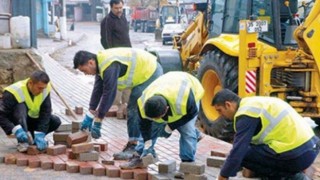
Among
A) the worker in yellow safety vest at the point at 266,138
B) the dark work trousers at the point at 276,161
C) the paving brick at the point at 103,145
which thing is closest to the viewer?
the worker in yellow safety vest at the point at 266,138

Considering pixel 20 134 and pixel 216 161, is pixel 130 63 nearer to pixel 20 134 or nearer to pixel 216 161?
pixel 216 161

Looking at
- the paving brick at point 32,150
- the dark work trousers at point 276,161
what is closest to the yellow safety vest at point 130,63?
the paving brick at point 32,150

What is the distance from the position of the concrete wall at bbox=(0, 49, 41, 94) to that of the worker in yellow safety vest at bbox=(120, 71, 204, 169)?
4035 mm

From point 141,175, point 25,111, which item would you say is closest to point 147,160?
point 141,175

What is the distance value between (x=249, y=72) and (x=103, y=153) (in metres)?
2.42

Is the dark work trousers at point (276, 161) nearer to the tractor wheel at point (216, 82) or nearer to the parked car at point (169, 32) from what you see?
the tractor wheel at point (216, 82)

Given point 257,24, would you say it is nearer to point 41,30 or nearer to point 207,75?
point 207,75

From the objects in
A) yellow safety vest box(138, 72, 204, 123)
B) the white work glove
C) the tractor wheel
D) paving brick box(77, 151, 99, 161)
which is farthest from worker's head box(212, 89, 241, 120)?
the tractor wheel

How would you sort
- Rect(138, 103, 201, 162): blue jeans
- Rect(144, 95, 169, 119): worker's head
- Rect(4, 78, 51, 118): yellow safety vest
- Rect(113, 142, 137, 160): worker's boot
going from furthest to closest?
1. Rect(4, 78, 51, 118): yellow safety vest
2. Rect(113, 142, 137, 160): worker's boot
3. Rect(138, 103, 201, 162): blue jeans
4. Rect(144, 95, 169, 119): worker's head

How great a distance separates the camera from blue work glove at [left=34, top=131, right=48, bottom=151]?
23.6ft

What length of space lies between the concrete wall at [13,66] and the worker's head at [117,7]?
1685 mm

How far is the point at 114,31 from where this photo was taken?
31.0 ft

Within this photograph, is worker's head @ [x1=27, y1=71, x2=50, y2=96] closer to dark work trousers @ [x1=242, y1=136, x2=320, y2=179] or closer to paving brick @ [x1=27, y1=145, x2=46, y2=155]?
paving brick @ [x1=27, y1=145, x2=46, y2=155]

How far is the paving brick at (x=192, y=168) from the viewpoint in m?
5.93
